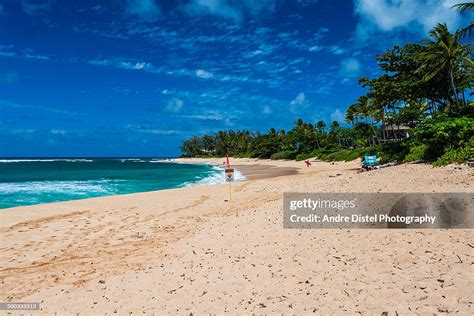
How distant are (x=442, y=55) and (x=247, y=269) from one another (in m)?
25.9

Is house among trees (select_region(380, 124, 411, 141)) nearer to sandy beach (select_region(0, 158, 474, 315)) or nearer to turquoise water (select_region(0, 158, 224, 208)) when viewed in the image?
turquoise water (select_region(0, 158, 224, 208))

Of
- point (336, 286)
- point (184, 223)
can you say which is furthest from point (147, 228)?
point (336, 286)

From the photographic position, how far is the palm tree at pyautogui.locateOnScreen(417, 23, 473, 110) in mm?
23172

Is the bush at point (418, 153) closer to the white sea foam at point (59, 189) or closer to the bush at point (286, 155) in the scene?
the white sea foam at point (59, 189)

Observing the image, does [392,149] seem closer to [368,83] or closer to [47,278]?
[368,83]

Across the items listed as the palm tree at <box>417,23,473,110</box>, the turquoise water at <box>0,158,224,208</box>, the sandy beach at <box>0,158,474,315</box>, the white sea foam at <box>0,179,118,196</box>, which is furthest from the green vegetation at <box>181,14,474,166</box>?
the white sea foam at <box>0,179,118,196</box>

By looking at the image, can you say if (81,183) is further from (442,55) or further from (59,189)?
(442,55)

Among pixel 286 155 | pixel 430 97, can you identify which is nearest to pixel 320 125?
pixel 286 155

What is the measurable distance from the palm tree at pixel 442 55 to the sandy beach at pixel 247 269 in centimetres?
1665

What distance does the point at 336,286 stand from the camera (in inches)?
177

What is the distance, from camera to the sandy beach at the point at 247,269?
416cm

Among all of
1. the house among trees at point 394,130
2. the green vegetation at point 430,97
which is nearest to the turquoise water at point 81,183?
the green vegetation at point 430,97

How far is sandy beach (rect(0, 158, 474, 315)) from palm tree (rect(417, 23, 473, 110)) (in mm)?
16653

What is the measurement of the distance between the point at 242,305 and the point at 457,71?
30879 mm
